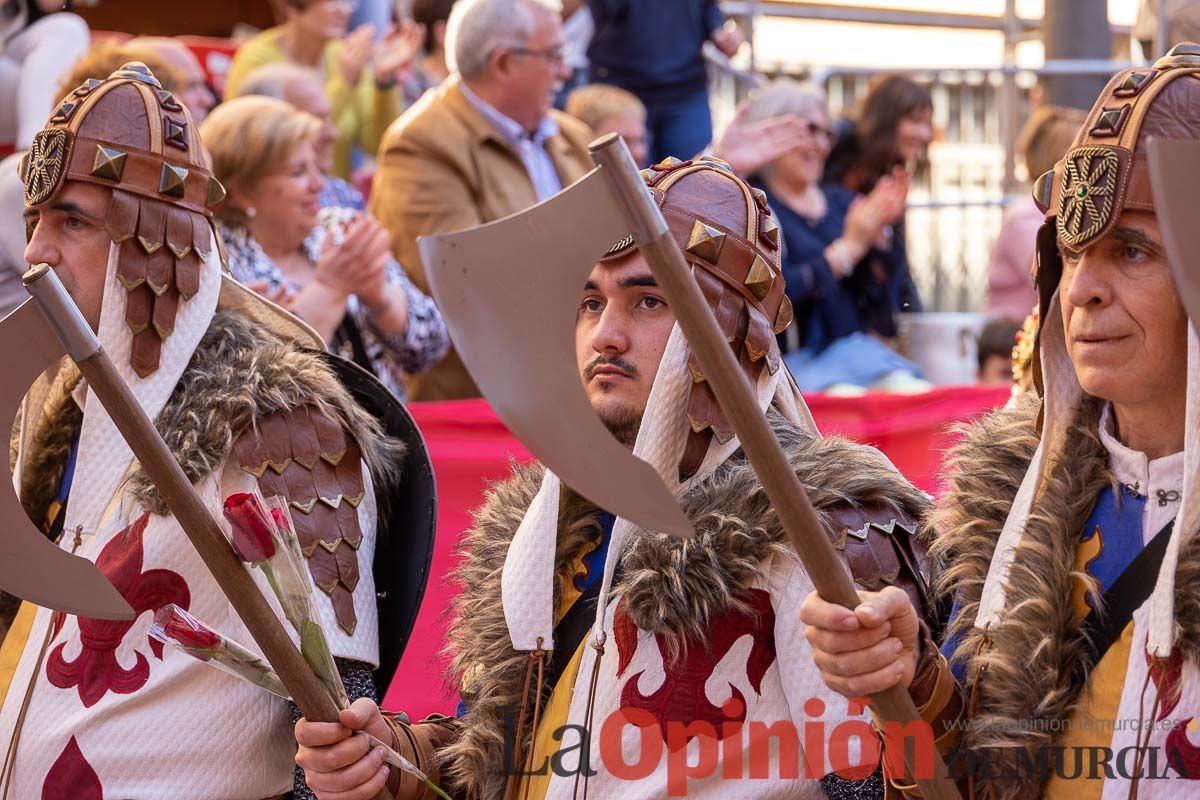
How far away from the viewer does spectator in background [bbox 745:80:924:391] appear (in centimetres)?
593

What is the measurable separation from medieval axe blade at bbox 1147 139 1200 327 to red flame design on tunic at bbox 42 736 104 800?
1887 millimetres

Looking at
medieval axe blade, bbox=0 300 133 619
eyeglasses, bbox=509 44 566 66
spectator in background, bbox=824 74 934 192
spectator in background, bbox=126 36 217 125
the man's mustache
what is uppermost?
spectator in background, bbox=126 36 217 125

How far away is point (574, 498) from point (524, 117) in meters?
2.82

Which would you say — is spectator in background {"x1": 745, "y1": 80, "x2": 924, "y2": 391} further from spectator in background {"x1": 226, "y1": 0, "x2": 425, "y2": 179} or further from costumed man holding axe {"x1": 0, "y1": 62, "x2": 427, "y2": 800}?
costumed man holding axe {"x1": 0, "y1": 62, "x2": 427, "y2": 800}

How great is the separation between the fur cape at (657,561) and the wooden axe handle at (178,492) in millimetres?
241

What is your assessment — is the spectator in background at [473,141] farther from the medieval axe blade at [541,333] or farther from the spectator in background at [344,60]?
the medieval axe blade at [541,333]

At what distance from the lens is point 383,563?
3.20 m

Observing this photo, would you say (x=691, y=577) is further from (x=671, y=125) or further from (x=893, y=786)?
(x=671, y=125)

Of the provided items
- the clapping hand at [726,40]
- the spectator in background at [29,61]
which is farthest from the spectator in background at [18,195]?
the clapping hand at [726,40]

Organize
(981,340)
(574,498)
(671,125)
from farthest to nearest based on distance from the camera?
(671,125) → (981,340) → (574,498)

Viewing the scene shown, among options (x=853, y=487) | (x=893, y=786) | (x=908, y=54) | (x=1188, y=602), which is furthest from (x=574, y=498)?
(x=908, y=54)

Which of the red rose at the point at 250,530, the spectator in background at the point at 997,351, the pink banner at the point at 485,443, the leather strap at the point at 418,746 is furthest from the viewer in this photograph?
the spectator in background at the point at 997,351

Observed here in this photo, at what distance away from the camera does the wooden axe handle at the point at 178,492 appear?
227 centimetres

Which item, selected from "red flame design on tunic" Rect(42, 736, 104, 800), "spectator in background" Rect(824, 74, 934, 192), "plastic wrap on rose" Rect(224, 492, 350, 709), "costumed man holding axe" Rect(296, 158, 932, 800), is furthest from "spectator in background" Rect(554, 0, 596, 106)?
"plastic wrap on rose" Rect(224, 492, 350, 709)
